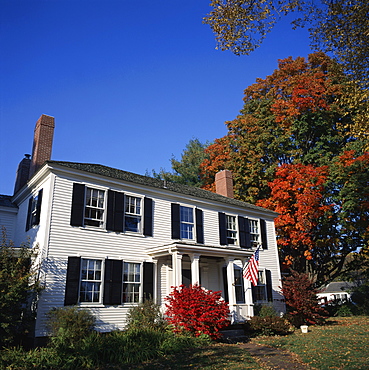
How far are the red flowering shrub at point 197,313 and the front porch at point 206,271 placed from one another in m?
1.24

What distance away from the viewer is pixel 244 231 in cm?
1934

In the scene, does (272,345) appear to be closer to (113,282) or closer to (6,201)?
(113,282)

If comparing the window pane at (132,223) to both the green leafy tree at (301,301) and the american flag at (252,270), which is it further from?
the green leafy tree at (301,301)

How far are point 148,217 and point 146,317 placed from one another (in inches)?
171

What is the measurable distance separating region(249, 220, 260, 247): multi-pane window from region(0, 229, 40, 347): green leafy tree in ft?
39.9

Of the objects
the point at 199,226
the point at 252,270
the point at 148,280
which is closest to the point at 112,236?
the point at 148,280

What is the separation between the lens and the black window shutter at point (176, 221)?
16.3m

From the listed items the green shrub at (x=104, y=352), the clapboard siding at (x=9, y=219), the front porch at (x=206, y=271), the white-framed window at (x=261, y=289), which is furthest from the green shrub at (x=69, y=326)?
the white-framed window at (x=261, y=289)

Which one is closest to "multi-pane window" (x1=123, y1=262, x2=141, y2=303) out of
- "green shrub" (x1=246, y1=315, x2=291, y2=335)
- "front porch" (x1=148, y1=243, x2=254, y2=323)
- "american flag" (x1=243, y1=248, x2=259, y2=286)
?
"front porch" (x1=148, y1=243, x2=254, y2=323)

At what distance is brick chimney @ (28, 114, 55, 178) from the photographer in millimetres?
15406

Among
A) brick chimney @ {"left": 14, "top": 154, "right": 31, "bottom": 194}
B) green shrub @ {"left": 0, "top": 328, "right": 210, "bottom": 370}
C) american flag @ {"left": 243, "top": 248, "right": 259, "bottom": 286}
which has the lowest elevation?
green shrub @ {"left": 0, "top": 328, "right": 210, "bottom": 370}

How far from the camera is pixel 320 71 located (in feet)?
83.3

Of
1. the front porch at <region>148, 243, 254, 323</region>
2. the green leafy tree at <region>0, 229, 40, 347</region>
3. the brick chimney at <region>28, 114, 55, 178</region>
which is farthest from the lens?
the brick chimney at <region>28, 114, 55, 178</region>

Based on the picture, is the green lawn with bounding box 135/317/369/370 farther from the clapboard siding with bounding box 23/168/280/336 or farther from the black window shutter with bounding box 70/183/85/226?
the black window shutter with bounding box 70/183/85/226
